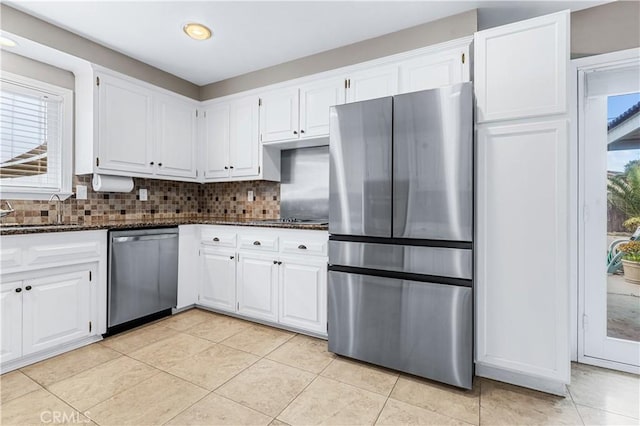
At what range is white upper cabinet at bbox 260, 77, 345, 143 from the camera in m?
2.80

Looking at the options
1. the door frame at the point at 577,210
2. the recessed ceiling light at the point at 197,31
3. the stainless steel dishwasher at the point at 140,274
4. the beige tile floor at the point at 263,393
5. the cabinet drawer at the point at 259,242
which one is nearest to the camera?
the beige tile floor at the point at 263,393

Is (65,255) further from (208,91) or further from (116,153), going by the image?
(208,91)

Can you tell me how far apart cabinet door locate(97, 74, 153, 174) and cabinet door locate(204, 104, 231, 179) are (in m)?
0.62

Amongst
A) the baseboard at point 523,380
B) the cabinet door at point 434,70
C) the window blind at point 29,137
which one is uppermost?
the cabinet door at point 434,70

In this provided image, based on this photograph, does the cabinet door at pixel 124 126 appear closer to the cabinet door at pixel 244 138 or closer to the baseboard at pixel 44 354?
the cabinet door at pixel 244 138

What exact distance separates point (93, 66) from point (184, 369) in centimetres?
259

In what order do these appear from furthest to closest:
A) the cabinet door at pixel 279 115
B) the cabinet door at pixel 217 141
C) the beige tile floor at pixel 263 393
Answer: the cabinet door at pixel 217 141 < the cabinet door at pixel 279 115 < the beige tile floor at pixel 263 393

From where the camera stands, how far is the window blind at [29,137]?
97.7 inches

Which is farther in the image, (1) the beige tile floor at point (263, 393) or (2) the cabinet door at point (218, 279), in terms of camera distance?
(2) the cabinet door at point (218, 279)

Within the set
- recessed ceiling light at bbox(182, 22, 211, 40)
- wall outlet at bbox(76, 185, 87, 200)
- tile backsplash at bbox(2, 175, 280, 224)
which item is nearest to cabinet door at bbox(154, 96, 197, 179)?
tile backsplash at bbox(2, 175, 280, 224)

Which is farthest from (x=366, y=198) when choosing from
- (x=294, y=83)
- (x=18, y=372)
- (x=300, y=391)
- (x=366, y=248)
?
A: (x=18, y=372)

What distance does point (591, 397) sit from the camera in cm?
181

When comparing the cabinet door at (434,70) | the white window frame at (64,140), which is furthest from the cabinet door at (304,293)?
the white window frame at (64,140)

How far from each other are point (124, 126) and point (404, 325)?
2.96 m
